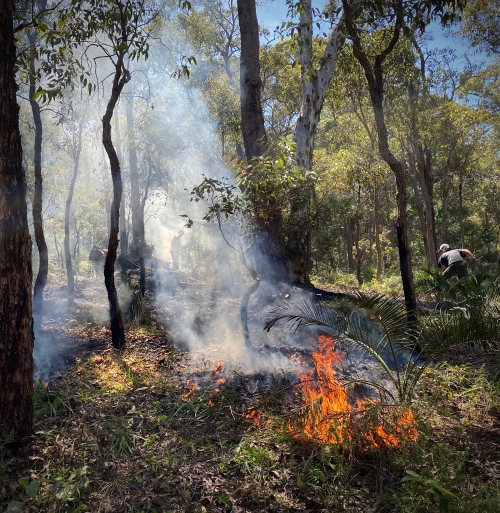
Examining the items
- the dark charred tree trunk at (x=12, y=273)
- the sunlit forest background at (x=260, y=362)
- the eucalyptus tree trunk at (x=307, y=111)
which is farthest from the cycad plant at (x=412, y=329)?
the eucalyptus tree trunk at (x=307, y=111)

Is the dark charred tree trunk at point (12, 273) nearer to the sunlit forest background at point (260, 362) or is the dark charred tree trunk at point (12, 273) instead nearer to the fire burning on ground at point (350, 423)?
the sunlit forest background at point (260, 362)

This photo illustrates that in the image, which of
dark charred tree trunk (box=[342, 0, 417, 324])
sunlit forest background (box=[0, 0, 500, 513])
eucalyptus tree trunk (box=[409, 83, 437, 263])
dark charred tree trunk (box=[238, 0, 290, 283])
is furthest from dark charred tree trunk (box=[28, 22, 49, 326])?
eucalyptus tree trunk (box=[409, 83, 437, 263])

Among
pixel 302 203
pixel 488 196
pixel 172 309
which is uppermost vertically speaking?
pixel 488 196

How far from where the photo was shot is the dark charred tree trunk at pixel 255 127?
9.23m

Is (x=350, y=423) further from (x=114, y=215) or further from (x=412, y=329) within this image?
(x=114, y=215)

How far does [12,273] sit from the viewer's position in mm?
3801

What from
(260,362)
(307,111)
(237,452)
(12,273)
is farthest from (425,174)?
(12,273)

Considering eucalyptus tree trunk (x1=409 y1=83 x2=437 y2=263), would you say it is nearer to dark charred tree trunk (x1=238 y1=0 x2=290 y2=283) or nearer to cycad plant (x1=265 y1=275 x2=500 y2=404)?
dark charred tree trunk (x1=238 y1=0 x2=290 y2=283)

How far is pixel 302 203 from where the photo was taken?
879cm

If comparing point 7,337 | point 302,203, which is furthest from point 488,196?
point 7,337

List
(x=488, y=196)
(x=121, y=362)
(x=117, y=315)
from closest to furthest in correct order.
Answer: (x=121, y=362) < (x=117, y=315) < (x=488, y=196)

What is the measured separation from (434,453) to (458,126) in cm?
1511

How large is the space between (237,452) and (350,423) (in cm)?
101

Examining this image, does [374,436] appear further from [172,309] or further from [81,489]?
[172,309]
